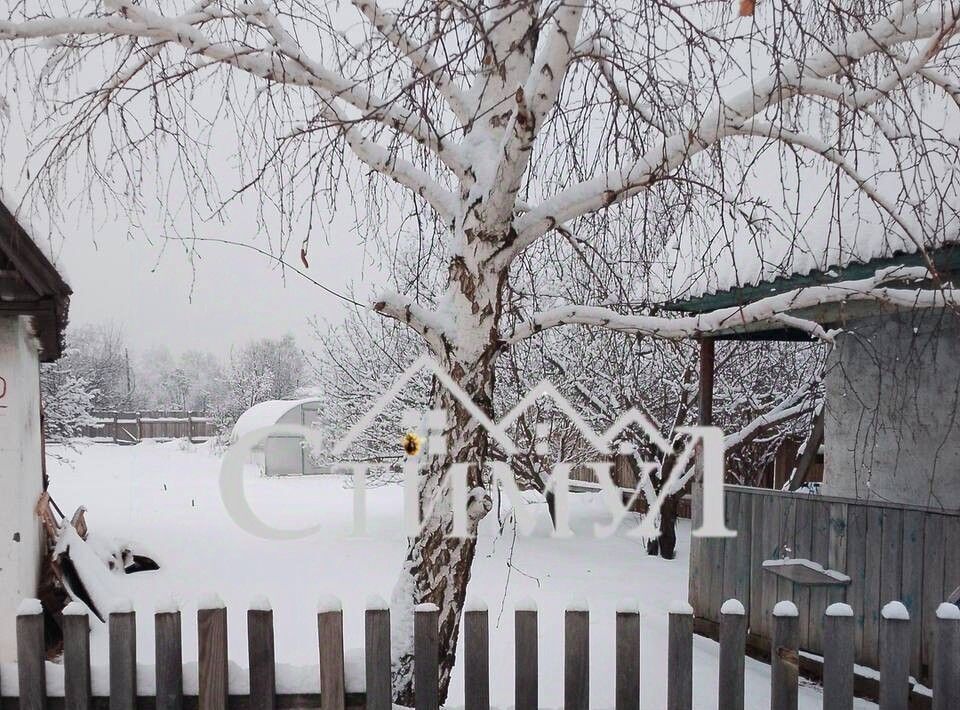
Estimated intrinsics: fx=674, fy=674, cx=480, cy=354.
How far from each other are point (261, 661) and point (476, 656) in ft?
2.26

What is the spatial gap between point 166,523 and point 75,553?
19.7 ft

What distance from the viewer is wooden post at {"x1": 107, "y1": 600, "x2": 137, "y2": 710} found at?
7.05ft

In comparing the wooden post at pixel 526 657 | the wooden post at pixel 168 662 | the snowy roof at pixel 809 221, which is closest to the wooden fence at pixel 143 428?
the snowy roof at pixel 809 221

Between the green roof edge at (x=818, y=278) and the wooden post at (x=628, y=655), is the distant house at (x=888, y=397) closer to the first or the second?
the green roof edge at (x=818, y=278)

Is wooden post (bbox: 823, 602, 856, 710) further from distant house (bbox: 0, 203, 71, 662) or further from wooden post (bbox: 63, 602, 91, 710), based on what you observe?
distant house (bbox: 0, 203, 71, 662)

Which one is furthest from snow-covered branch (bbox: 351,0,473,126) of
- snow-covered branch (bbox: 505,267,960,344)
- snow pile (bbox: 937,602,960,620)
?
snow pile (bbox: 937,602,960,620)

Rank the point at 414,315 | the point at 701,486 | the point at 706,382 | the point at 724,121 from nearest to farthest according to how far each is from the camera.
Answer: the point at 724,121 → the point at 414,315 → the point at 701,486 → the point at 706,382

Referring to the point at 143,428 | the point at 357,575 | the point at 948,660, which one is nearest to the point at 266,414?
the point at 143,428

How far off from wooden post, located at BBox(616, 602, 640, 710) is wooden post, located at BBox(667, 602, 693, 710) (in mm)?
110

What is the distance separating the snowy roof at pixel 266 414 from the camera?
22781 mm

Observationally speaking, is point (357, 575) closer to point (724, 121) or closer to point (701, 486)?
point (701, 486)

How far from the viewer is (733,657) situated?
223 cm

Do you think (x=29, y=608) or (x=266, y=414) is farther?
(x=266, y=414)

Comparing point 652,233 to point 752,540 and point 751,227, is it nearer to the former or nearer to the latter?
point 751,227
